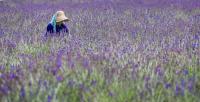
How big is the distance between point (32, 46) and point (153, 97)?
279 cm

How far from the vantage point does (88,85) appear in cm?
272

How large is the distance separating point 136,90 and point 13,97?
2.75 feet

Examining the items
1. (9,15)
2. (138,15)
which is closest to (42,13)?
(9,15)

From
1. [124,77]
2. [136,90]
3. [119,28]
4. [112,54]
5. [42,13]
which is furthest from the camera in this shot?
[42,13]

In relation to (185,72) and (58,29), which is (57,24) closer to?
(58,29)

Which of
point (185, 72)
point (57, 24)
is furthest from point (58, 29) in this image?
point (185, 72)

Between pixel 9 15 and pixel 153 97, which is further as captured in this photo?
pixel 9 15

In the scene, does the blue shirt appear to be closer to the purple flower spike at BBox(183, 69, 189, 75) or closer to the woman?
the woman

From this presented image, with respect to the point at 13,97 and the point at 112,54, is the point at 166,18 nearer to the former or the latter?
the point at 112,54

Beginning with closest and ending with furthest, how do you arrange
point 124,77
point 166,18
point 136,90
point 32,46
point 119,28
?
1. point 136,90
2. point 124,77
3. point 32,46
4. point 119,28
5. point 166,18

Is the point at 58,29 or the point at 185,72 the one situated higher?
the point at 185,72

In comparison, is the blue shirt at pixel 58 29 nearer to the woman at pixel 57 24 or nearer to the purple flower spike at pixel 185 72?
the woman at pixel 57 24

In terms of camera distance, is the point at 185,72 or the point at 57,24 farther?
the point at 57,24

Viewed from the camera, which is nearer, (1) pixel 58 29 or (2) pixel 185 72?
(2) pixel 185 72
